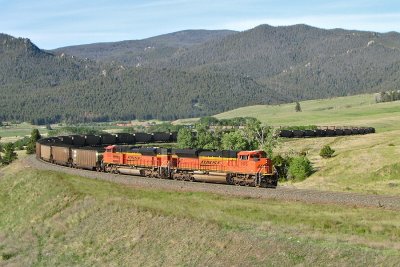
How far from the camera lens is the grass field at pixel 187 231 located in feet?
100

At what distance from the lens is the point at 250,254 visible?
104 ft

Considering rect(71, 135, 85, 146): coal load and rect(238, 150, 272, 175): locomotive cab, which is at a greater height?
rect(238, 150, 272, 175): locomotive cab

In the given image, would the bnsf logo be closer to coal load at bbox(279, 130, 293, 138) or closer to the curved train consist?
the curved train consist

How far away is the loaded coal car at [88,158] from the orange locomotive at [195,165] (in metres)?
1.52

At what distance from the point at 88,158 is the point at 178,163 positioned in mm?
18073

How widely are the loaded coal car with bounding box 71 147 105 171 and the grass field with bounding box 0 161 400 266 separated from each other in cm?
1682

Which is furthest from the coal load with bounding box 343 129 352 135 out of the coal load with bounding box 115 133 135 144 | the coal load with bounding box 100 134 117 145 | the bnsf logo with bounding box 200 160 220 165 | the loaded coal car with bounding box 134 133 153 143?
the bnsf logo with bounding box 200 160 220 165

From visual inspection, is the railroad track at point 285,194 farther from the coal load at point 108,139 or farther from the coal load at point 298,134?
the coal load at point 298,134

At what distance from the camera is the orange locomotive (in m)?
50.7

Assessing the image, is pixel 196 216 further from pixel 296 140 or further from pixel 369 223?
pixel 296 140

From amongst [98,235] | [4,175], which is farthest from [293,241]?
[4,175]

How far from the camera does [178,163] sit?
58.1 meters

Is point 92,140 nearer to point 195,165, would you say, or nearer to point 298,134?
point 298,134

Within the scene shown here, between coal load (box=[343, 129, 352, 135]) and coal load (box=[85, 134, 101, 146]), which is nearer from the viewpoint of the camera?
coal load (box=[85, 134, 101, 146])
